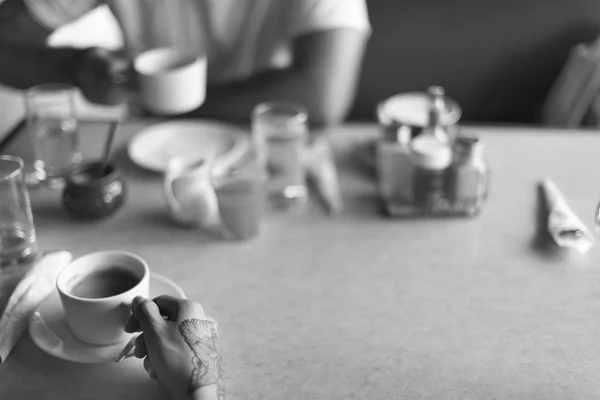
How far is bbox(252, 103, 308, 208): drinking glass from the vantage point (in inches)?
51.5

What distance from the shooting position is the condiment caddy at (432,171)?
119 cm

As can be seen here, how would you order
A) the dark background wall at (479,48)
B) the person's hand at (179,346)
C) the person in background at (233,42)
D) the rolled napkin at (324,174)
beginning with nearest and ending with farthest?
the person's hand at (179,346) → the rolled napkin at (324,174) → the person in background at (233,42) → the dark background wall at (479,48)

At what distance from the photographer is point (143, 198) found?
132 centimetres

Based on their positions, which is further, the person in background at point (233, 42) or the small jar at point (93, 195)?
the person in background at point (233, 42)

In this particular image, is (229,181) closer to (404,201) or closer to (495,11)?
(404,201)

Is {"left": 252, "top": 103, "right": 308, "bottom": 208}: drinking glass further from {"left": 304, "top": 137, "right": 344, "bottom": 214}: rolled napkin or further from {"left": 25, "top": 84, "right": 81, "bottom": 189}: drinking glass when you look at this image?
{"left": 25, "top": 84, "right": 81, "bottom": 189}: drinking glass

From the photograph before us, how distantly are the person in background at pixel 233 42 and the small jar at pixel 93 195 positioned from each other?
12.0 inches

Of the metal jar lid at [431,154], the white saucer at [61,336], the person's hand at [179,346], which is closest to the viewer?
the person's hand at [179,346]

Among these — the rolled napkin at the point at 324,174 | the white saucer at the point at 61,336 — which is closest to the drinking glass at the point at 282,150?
the rolled napkin at the point at 324,174

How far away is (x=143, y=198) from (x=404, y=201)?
487mm

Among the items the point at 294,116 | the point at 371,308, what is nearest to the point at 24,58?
the point at 294,116

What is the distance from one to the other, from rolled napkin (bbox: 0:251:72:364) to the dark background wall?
4.93 ft

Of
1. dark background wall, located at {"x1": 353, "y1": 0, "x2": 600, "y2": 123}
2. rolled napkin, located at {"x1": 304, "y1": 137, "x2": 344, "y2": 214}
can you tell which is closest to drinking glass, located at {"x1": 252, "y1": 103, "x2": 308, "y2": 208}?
rolled napkin, located at {"x1": 304, "y1": 137, "x2": 344, "y2": 214}

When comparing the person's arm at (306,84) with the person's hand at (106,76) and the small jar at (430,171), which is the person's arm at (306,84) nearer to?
the person's hand at (106,76)
